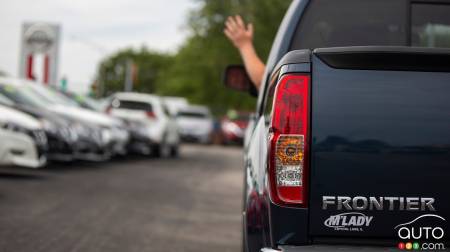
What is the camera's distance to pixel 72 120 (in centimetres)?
1441

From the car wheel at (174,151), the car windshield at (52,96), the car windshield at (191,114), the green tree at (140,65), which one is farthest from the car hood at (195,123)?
the green tree at (140,65)

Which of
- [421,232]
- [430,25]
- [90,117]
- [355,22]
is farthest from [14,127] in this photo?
[421,232]

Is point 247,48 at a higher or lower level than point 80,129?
higher

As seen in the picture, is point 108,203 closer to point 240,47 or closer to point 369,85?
point 240,47

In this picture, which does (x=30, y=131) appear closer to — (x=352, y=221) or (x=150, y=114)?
(x=150, y=114)

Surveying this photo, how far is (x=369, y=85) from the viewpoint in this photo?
319cm

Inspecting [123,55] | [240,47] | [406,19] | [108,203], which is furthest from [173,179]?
[123,55]

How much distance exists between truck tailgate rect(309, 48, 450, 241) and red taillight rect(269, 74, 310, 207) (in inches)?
1.8

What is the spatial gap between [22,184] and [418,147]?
339 inches

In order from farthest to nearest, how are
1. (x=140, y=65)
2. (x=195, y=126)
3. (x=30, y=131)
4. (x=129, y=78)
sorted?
(x=140, y=65) < (x=129, y=78) < (x=195, y=126) < (x=30, y=131)

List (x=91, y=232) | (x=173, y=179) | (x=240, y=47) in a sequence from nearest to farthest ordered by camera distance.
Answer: (x=240, y=47), (x=91, y=232), (x=173, y=179)

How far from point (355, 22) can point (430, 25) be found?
0.42m

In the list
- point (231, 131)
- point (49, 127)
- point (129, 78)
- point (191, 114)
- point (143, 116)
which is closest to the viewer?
point (49, 127)

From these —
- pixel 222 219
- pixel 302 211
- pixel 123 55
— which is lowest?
pixel 222 219
